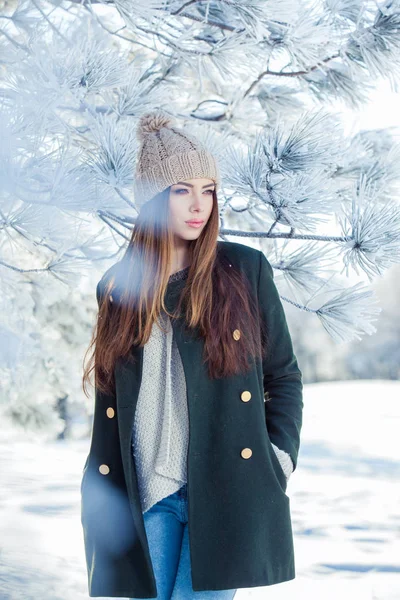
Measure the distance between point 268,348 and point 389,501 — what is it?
4.24 m

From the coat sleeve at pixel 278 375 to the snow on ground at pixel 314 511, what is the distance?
190 cm

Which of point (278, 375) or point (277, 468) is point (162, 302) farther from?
point (277, 468)

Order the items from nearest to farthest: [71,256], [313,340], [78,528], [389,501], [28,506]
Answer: [71,256], [78,528], [28,506], [389,501], [313,340]

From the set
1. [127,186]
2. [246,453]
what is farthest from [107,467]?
[127,186]

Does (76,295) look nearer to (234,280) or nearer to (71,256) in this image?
(71,256)

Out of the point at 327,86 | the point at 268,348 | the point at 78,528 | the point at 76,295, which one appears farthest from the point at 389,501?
the point at 268,348

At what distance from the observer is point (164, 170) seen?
1.75m

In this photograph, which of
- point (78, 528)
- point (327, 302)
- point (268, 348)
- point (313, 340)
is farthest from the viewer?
point (313, 340)

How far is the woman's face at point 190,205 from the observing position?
1.72 m

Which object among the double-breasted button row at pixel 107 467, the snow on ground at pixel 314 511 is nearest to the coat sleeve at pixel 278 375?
the double-breasted button row at pixel 107 467

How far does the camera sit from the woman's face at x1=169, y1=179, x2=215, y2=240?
172 cm

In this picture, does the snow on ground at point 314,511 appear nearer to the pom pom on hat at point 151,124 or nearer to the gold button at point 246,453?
the gold button at point 246,453

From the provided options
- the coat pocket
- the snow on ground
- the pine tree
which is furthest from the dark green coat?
the snow on ground

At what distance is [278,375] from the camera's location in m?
1.73
